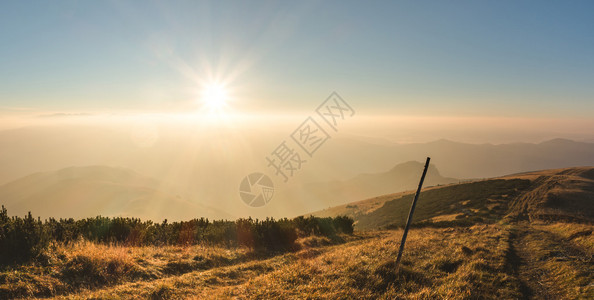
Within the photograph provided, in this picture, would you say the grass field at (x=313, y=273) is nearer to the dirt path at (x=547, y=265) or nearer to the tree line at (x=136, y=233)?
the dirt path at (x=547, y=265)

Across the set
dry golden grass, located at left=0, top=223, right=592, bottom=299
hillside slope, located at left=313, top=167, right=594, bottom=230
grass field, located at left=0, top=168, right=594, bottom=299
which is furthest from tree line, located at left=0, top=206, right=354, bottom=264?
hillside slope, located at left=313, top=167, right=594, bottom=230

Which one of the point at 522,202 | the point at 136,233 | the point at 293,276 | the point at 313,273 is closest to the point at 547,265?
the point at 313,273

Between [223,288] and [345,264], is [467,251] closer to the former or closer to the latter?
[345,264]

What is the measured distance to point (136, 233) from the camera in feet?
40.2

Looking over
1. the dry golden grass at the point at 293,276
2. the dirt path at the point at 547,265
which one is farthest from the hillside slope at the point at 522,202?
the dry golden grass at the point at 293,276

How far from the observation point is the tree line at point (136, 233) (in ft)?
25.6

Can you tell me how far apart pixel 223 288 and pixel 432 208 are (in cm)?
4061

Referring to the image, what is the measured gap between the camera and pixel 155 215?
194000 millimetres

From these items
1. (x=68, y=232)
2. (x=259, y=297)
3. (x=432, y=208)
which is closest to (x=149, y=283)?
(x=259, y=297)

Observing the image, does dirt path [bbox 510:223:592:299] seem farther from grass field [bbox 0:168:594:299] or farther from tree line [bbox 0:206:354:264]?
tree line [bbox 0:206:354:264]

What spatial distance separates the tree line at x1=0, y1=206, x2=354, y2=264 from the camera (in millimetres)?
7789

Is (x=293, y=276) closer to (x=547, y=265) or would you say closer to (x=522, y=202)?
(x=547, y=265)

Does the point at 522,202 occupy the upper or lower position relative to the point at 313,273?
lower

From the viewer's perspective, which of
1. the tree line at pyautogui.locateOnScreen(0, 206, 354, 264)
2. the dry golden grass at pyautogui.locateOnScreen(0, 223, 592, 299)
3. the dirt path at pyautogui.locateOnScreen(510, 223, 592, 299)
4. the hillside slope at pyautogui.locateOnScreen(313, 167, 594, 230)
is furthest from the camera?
the hillside slope at pyautogui.locateOnScreen(313, 167, 594, 230)
